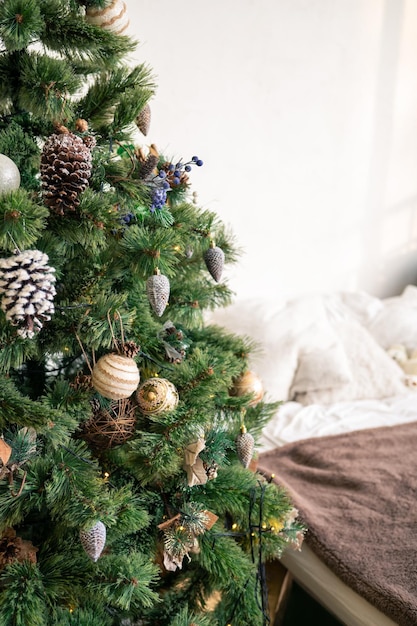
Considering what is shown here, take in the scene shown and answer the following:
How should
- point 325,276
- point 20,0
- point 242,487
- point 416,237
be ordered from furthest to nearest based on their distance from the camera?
point 416,237 → point 325,276 → point 242,487 → point 20,0

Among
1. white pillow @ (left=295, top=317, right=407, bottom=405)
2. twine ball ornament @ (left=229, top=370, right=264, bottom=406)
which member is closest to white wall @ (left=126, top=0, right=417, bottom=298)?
white pillow @ (left=295, top=317, right=407, bottom=405)

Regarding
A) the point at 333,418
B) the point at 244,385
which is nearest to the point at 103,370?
the point at 244,385

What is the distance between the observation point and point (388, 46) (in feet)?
7.47

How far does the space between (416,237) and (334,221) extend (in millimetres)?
639

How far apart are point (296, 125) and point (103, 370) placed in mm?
1640

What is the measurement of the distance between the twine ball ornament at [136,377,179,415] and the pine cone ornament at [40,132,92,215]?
28 centimetres

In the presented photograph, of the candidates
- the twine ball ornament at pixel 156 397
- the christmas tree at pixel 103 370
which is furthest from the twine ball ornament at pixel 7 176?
the twine ball ornament at pixel 156 397

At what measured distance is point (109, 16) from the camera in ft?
2.72

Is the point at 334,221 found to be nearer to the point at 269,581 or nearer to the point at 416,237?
the point at 416,237

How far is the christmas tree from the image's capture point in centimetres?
73

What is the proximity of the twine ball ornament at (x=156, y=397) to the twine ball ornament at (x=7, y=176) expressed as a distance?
34cm

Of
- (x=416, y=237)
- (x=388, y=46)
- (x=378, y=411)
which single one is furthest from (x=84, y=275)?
A: (x=416, y=237)

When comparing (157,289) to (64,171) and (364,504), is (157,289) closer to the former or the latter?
(64,171)

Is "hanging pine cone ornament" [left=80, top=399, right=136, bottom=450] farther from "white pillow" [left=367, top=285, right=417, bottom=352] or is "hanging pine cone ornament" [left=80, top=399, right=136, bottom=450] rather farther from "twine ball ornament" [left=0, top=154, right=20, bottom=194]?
"white pillow" [left=367, top=285, right=417, bottom=352]
